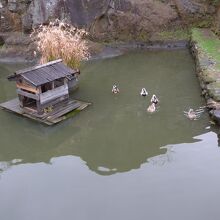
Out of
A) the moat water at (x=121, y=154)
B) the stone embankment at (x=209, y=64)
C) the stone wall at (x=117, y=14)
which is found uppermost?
the stone wall at (x=117, y=14)

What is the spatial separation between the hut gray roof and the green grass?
6.15 meters

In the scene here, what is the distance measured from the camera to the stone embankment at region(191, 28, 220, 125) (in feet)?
40.4

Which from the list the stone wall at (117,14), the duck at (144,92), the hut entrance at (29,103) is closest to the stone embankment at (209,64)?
the stone wall at (117,14)

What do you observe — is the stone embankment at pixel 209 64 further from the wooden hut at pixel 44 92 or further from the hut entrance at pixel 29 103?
the hut entrance at pixel 29 103

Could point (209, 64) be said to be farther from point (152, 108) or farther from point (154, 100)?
point (152, 108)

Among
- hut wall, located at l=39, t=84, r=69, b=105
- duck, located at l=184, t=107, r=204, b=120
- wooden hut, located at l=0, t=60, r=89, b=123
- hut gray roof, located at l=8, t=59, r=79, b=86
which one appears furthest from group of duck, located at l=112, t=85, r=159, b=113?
hut wall, located at l=39, t=84, r=69, b=105

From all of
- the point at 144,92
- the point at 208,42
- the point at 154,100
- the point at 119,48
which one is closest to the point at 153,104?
the point at 154,100

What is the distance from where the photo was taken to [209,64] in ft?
50.6

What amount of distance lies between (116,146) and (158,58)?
29.6ft

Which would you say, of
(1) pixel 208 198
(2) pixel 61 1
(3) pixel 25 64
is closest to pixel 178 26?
(2) pixel 61 1

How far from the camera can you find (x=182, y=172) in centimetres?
995

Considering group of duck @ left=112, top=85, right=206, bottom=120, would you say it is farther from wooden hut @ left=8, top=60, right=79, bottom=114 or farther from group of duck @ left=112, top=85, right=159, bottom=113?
wooden hut @ left=8, top=60, right=79, bottom=114

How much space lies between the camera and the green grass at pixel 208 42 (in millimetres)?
16442

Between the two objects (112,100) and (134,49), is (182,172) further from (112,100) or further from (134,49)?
(134,49)
